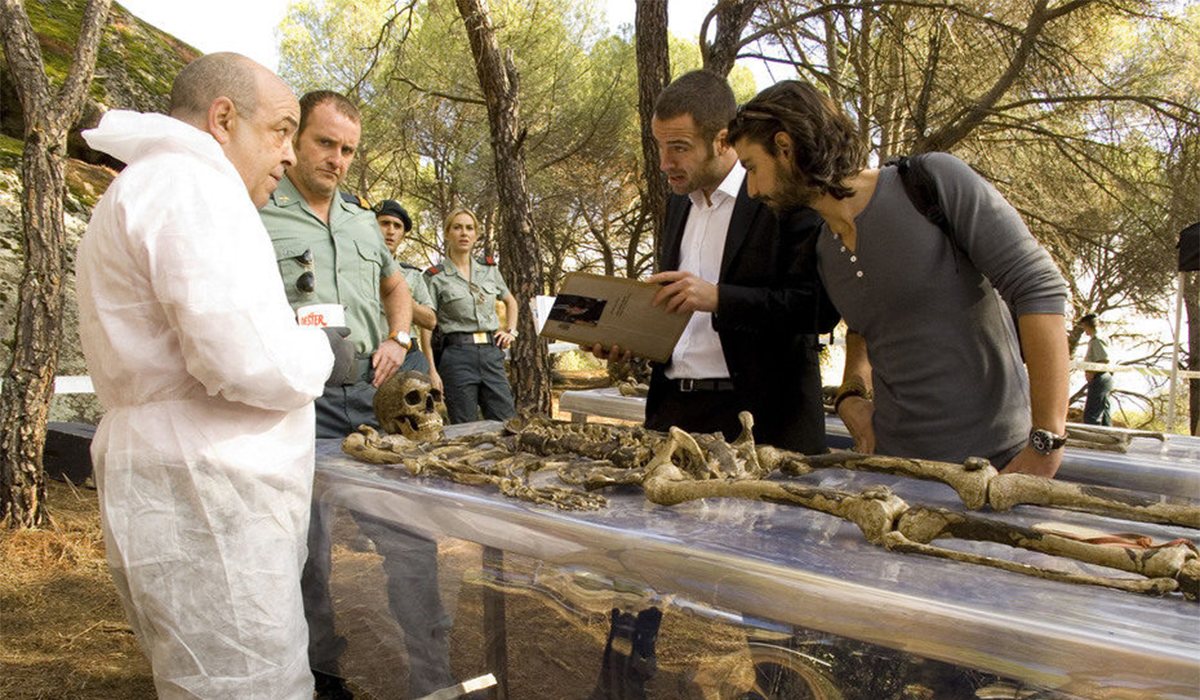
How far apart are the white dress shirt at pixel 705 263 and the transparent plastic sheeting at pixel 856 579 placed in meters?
0.65

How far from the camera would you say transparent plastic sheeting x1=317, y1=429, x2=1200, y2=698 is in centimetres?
112

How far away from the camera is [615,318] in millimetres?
2535

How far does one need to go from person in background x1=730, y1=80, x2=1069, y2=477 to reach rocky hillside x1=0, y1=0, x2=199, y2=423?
4898mm

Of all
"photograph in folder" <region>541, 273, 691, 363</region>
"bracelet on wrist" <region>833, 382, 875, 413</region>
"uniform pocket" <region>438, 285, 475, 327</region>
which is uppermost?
"uniform pocket" <region>438, 285, 475, 327</region>

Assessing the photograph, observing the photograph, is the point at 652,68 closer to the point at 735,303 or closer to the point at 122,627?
the point at 735,303

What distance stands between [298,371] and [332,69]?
1692 cm

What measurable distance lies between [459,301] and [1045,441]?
4606 mm

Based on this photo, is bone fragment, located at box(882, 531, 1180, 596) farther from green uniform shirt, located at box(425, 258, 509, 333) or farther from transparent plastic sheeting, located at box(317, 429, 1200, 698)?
green uniform shirt, located at box(425, 258, 509, 333)

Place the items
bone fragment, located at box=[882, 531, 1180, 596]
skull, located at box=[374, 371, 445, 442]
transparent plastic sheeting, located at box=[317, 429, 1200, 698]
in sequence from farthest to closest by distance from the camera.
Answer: skull, located at box=[374, 371, 445, 442] < bone fragment, located at box=[882, 531, 1180, 596] < transparent plastic sheeting, located at box=[317, 429, 1200, 698]

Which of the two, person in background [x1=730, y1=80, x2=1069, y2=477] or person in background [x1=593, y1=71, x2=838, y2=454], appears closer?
person in background [x1=730, y1=80, x2=1069, y2=477]

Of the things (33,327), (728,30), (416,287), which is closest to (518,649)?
(33,327)

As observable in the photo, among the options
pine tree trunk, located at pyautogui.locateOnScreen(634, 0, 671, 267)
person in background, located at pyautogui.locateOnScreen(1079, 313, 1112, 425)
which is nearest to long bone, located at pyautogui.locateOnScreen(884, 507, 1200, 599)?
pine tree trunk, located at pyautogui.locateOnScreen(634, 0, 671, 267)

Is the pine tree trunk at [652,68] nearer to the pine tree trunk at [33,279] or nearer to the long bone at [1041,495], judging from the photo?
the pine tree trunk at [33,279]

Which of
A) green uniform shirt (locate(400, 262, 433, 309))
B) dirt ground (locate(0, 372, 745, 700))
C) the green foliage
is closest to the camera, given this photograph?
dirt ground (locate(0, 372, 745, 700))
